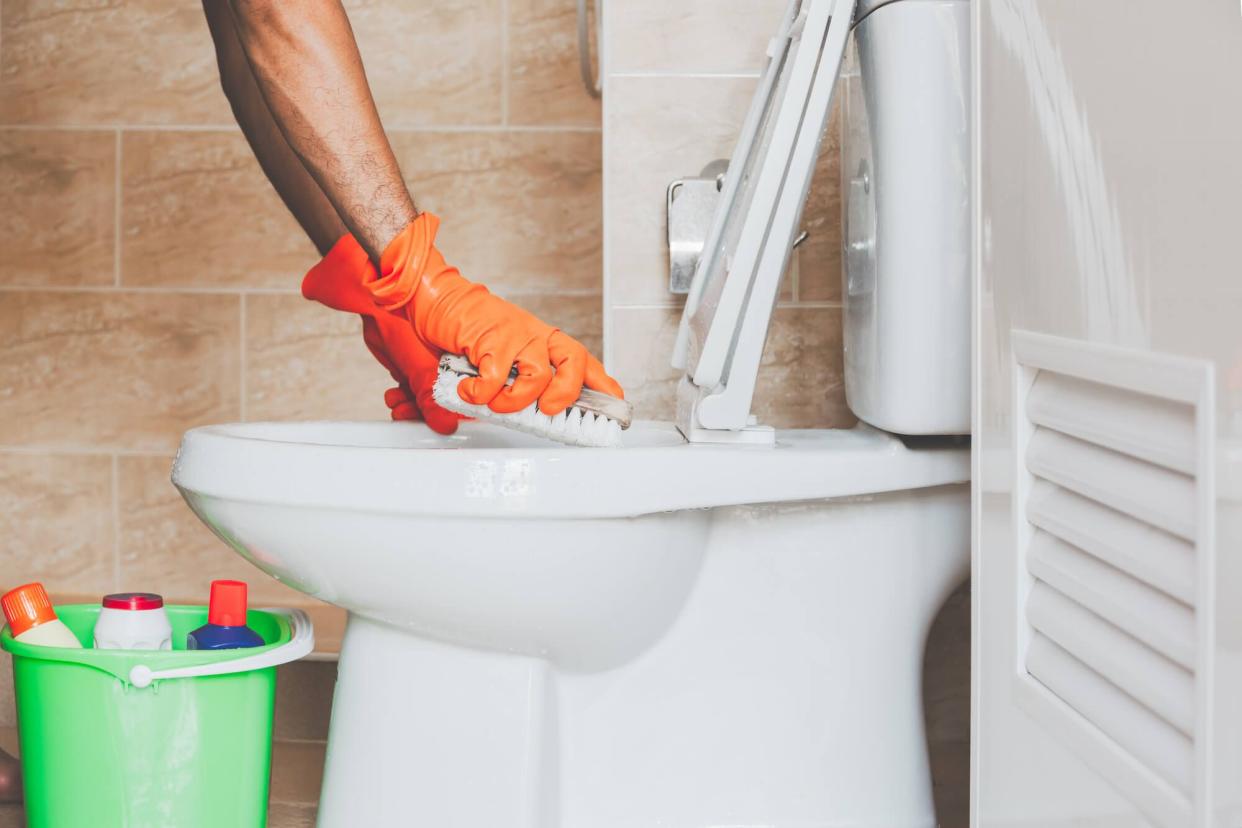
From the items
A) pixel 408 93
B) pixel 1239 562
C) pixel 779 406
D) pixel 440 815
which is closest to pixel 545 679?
pixel 440 815

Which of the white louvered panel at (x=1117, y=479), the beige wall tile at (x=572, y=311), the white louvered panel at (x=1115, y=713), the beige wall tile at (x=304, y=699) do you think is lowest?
the beige wall tile at (x=304, y=699)

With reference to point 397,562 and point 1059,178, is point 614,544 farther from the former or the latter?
point 1059,178

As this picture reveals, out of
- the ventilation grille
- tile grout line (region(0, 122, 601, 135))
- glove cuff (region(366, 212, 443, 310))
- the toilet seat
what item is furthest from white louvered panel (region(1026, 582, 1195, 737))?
tile grout line (region(0, 122, 601, 135))

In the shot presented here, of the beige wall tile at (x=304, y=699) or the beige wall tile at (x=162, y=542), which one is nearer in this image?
the beige wall tile at (x=304, y=699)

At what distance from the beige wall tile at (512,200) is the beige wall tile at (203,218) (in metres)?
0.23

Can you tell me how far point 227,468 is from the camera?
2.78ft

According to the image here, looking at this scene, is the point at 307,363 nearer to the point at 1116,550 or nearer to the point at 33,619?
the point at 33,619

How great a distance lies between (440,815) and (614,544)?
0.24 m

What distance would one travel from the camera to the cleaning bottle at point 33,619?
3.49 ft

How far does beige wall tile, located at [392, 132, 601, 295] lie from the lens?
1.95 metres

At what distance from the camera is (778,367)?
1230mm

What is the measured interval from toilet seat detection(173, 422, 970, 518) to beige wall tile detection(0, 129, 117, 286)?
122cm

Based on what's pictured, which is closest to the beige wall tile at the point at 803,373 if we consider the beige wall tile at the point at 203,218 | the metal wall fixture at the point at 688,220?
the metal wall fixture at the point at 688,220

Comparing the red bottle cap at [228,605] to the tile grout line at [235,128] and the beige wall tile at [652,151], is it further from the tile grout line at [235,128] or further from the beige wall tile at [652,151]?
the tile grout line at [235,128]
